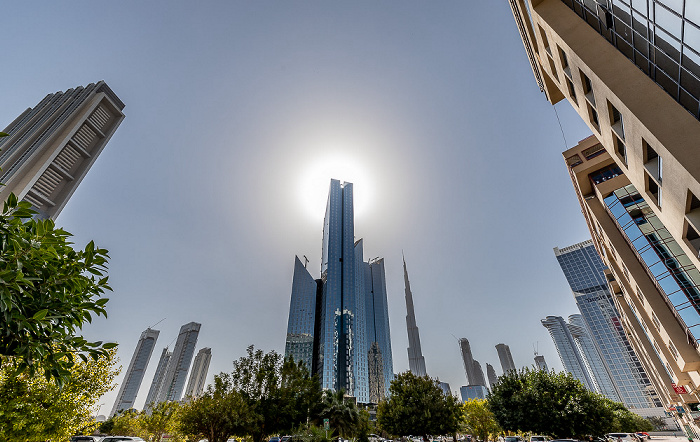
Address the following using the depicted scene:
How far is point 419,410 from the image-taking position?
1206 inches

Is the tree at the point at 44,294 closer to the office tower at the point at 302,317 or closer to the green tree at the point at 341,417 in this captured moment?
the green tree at the point at 341,417

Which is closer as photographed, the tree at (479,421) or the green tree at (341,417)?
the green tree at (341,417)

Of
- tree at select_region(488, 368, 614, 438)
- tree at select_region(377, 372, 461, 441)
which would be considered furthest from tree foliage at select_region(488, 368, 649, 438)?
tree at select_region(377, 372, 461, 441)

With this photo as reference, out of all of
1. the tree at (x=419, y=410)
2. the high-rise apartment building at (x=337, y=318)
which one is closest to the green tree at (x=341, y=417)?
the tree at (x=419, y=410)

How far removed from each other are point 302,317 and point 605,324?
555 ft

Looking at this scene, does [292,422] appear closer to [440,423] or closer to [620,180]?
[440,423]

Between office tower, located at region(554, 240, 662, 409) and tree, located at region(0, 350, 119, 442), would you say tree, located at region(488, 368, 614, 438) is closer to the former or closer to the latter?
tree, located at region(0, 350, 119, 442)

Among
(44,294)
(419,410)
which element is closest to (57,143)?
(44,294)

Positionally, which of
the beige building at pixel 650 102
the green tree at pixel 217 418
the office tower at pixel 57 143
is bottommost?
the green tree at pixel 217 418

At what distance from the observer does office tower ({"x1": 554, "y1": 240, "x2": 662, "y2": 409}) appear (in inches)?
5517

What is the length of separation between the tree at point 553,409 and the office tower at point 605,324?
14878 centimetres

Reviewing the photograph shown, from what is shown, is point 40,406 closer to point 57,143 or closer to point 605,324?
point 57,143

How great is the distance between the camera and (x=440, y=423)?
30.2m

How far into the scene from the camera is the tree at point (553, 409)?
2604 centimetres
